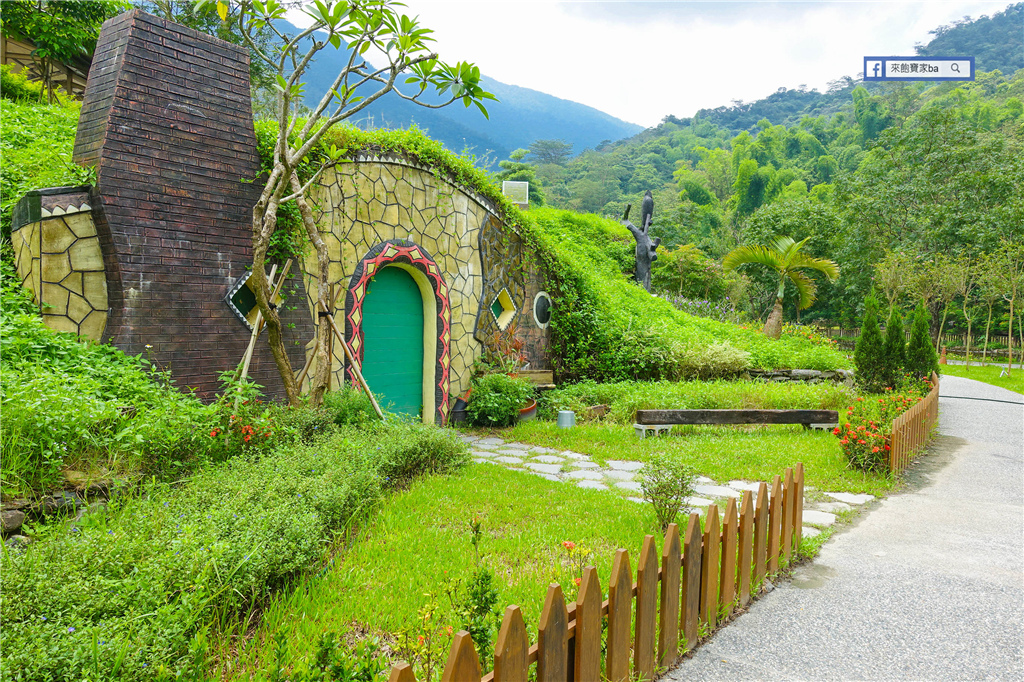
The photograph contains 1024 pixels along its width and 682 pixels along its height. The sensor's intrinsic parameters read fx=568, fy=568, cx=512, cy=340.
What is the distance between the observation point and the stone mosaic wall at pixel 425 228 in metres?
7.16

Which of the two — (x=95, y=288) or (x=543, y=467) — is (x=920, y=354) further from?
(x=95, y=288)

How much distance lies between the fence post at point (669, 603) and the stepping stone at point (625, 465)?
11.9 ft

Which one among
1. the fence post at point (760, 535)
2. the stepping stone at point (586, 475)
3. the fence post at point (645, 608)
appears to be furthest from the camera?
the stepping stone at point (586, 475)

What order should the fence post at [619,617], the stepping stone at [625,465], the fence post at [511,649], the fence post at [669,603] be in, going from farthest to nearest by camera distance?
the stepping stone at [625,465]
the fence post at [669,603]
the fence post at [619,617]
the fence post at [511,649]

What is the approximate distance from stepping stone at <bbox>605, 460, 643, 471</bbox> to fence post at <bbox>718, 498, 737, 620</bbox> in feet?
10.4

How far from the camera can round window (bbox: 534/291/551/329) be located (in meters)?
10.6

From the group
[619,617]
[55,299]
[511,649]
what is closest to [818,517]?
[619,617]

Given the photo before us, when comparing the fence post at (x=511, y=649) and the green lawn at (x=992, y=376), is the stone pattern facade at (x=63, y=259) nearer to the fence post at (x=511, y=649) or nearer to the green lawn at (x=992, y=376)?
the fence post at (x=511, y=649)

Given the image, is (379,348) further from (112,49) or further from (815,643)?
(815,643)

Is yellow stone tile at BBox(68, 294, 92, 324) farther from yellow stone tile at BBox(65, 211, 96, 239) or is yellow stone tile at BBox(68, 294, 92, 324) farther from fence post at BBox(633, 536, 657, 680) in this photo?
fence post at BBox(633, 536, 657, 680)

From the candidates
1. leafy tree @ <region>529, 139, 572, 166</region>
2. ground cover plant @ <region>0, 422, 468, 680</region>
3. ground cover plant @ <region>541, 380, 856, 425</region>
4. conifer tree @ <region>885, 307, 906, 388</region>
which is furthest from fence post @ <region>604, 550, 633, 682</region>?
leafy tree @ <region>529, 139, 572, 166</region>

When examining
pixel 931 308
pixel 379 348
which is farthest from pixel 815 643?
pixel 931 308

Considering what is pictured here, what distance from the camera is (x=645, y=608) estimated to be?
2.38 meters

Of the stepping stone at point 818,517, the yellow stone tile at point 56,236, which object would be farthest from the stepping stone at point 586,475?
the yellow stone tile at point 56,236
